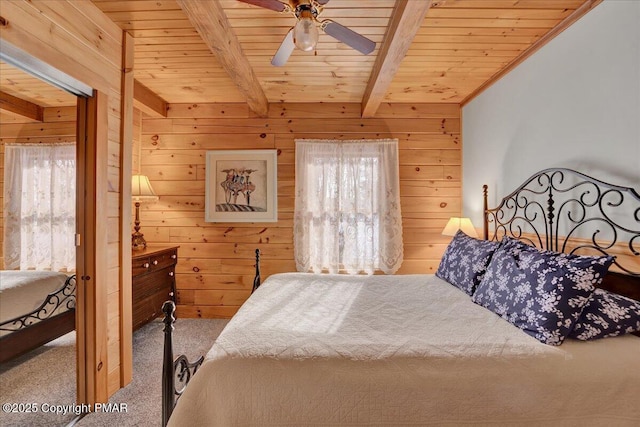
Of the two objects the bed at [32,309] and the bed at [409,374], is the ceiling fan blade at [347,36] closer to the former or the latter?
the bed at [409,374]

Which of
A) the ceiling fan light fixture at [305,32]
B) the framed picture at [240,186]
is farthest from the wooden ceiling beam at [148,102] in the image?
the ceiling fan light fixture at [305,32]

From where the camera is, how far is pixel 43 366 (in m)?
1.61

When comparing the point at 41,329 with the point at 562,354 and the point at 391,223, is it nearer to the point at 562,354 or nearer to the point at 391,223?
the point at 562,354

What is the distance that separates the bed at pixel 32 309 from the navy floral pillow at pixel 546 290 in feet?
7.52

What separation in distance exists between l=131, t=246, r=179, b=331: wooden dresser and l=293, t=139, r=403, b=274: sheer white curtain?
4.32 feet

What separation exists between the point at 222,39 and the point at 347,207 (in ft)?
6.62

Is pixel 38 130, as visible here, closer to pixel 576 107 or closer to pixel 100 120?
pixel 100 120

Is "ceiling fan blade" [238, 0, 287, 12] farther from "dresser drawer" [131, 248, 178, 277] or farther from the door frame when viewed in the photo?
"dresser drawer" [131, 248, 178, 277]

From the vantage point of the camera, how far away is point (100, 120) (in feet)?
6.09

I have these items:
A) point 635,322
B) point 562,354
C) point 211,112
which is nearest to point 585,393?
point 562,354

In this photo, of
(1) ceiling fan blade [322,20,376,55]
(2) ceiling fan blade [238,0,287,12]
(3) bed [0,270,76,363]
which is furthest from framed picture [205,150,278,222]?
(2) ceiling fan blade [238,0,287,12]

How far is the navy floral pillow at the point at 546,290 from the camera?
1255 mm

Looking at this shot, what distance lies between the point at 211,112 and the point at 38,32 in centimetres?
206

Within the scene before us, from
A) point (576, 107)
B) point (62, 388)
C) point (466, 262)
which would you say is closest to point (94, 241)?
point (62, 388)
